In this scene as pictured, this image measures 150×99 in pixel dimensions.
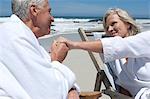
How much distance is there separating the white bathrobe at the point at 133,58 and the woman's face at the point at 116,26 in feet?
0.94

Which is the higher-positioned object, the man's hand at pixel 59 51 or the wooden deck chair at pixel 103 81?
the man's hand at pixel 59 51

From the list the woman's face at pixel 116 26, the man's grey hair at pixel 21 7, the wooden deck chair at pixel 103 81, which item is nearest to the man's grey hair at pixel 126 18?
the woman's face at pixel 116 26

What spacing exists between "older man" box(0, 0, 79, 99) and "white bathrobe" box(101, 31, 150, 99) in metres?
0.63

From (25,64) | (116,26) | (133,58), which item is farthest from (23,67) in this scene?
(116,26)

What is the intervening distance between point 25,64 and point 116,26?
142cm

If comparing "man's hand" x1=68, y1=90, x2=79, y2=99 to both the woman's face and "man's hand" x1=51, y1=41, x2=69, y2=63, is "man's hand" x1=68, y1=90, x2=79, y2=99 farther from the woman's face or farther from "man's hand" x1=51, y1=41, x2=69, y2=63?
the woman's face

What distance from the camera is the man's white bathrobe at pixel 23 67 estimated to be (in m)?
2.48

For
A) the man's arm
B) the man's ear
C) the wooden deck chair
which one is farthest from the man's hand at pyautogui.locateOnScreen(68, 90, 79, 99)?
the wooden deck chair

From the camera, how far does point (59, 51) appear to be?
302cm

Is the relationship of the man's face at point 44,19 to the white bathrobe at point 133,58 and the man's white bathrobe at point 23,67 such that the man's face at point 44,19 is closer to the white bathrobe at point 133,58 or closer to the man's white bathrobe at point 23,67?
the man's white bathrobe at point 23,67

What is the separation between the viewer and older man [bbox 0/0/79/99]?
2480mm

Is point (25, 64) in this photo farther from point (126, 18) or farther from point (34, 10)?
point (126, 18)

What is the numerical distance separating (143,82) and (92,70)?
3.36 m

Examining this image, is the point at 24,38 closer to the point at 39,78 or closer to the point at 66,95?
the point at 39,78
